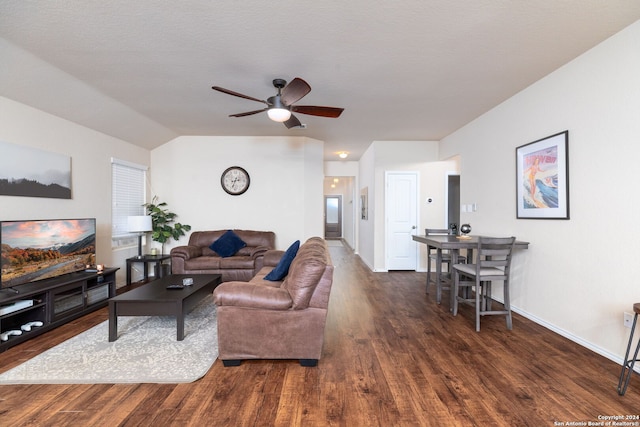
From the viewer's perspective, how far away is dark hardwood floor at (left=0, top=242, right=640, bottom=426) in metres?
1.77

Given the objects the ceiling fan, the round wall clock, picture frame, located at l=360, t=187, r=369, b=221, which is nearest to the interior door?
picture frame, located at l=360, t=187, r=369, b=221

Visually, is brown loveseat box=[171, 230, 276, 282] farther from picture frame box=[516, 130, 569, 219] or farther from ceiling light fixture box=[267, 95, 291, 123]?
picture frame box=[516, 130, 569, 219]

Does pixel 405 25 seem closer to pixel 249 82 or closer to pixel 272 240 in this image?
pixel 249 82

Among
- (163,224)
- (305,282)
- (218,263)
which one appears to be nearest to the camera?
(305,282)

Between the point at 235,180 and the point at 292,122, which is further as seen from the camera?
the point at 235,180

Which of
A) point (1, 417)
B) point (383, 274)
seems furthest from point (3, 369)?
point (383, 274)

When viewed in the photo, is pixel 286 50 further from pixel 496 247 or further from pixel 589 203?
pixel 589 203

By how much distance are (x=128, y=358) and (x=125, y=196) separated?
344 centimetres

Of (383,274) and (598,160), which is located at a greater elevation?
(598,160)

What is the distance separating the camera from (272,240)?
5457 mm

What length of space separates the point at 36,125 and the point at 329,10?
3.58 metres

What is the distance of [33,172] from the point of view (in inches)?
132

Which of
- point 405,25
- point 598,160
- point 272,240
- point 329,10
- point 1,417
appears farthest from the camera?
point 272,240

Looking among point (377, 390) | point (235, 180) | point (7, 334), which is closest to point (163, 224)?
point (235, 180)
